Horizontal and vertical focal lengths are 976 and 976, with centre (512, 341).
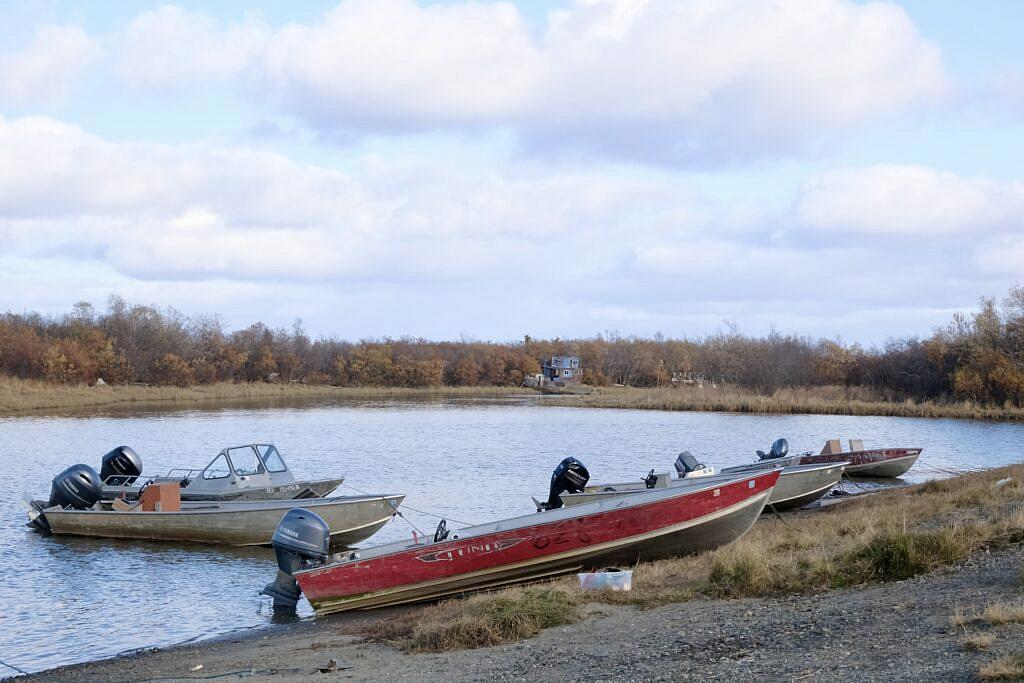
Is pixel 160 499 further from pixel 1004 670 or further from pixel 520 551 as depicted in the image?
pixel 1004 670

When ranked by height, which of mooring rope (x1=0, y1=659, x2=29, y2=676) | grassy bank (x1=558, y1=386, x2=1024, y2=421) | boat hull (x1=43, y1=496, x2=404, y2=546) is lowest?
mooring rope (x1=0, y1=659, x2=29, y2=676)

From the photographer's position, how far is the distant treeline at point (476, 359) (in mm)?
67562

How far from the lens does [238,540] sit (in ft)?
72.7

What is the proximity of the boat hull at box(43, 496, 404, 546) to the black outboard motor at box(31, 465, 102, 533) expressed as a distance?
0.45m

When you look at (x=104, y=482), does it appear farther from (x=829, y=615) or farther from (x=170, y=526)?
(x=829, y=615)

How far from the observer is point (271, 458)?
24719 mm

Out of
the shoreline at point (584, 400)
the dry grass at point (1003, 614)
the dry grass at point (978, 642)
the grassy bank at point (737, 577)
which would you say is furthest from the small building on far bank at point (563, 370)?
the dry grass at point (978, 642)

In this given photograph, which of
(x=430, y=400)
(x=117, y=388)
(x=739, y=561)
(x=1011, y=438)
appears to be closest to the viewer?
(x=739, y=561)

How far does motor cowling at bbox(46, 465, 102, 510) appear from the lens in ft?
77.2

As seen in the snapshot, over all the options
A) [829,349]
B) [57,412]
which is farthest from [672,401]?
[57,412]

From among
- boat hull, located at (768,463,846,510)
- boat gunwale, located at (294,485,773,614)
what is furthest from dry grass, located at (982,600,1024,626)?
boat hull, located at (768,463,846,510)

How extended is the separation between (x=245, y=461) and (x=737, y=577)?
49.5 ft

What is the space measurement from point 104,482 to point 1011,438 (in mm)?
39554

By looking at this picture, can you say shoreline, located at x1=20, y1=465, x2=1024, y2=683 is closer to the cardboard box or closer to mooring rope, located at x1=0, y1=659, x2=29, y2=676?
mooring rope, located at x1=0, y1=659, x2=29, y2=676
